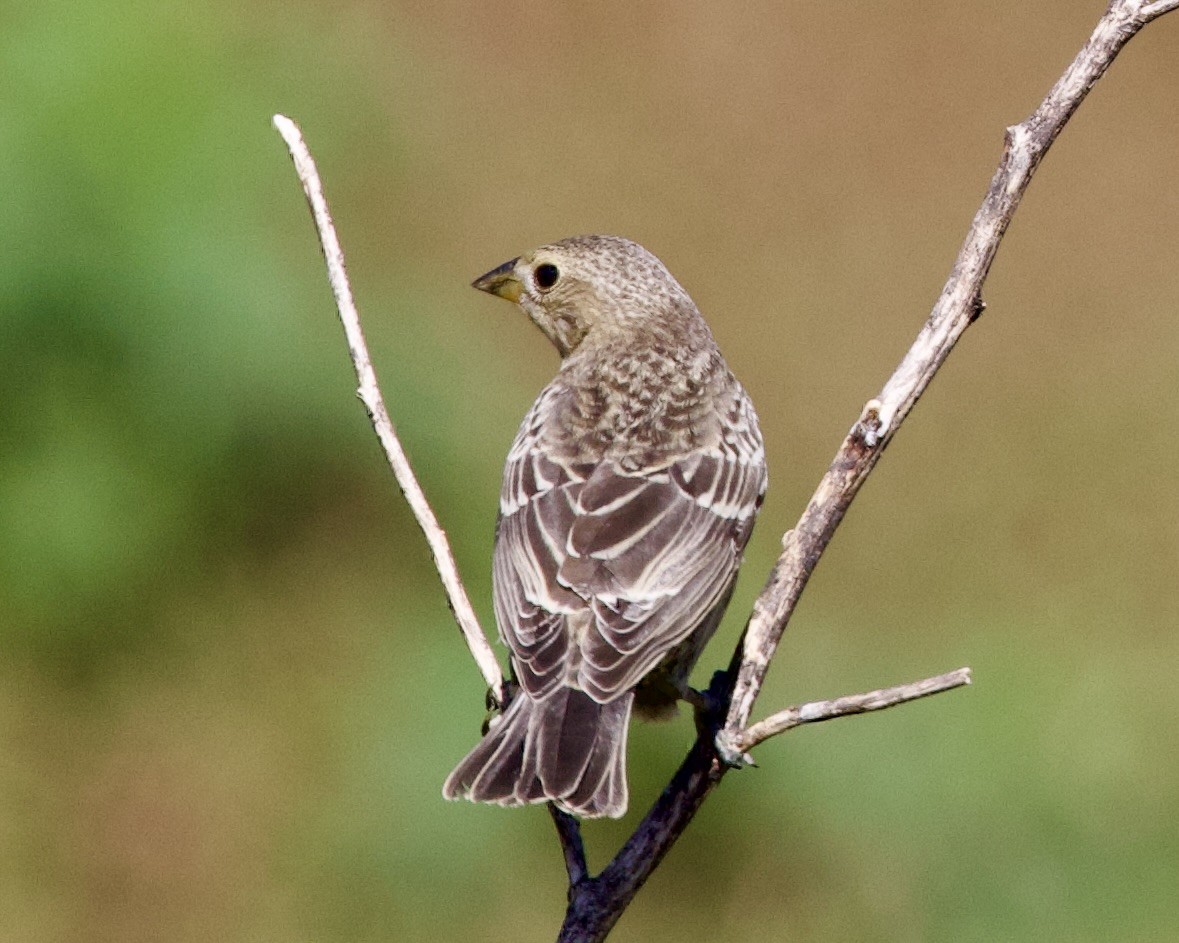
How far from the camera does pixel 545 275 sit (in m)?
5.15

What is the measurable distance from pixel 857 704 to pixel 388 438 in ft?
3.79

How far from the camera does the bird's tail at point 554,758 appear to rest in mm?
3682

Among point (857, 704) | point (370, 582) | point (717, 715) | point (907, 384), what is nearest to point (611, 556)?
point (717, 715)

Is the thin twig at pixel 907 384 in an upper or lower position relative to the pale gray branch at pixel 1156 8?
lower

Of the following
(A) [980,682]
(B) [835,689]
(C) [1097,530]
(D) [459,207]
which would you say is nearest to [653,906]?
(B) [835,689]

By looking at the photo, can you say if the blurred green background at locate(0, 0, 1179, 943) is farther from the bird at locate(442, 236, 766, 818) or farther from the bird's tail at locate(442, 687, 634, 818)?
the bird's tail at locate(442, 687, 634, 818)

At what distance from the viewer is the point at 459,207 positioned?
11.3m

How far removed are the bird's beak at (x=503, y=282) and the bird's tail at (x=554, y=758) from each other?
152cm

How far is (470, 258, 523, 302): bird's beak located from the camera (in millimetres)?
5137

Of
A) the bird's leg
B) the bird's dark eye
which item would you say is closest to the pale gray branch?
the bird's leg

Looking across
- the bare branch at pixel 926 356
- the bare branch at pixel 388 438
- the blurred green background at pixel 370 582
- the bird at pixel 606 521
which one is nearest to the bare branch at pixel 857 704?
the bare branch at pixel 926 356

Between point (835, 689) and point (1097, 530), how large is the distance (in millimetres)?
3810

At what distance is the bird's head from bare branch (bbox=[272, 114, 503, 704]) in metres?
1.05

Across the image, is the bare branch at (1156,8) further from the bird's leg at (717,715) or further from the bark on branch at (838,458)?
the bird's leg at (717,715)
